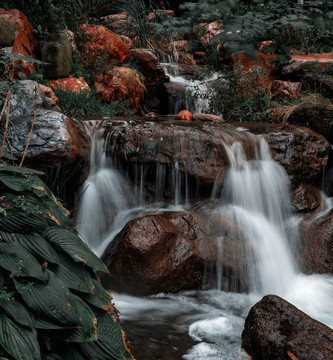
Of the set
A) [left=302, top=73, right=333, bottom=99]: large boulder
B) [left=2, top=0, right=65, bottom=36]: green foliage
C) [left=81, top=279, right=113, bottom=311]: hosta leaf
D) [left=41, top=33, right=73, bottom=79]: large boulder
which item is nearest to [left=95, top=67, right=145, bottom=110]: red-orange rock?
[left=41, top=33, right=73, bottom=79]: large boulder

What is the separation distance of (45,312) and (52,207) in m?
0.80

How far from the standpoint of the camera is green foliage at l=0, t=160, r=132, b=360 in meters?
1.47

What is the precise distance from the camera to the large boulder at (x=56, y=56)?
6.84 m

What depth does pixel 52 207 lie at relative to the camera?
219 centimetres

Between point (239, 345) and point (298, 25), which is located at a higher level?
point (298, 25)

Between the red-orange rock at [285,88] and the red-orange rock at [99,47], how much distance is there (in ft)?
12.7

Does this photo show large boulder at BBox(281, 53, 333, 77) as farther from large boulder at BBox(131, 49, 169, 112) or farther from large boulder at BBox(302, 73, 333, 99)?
large boulder at BBox(131, 49, 169, 112)

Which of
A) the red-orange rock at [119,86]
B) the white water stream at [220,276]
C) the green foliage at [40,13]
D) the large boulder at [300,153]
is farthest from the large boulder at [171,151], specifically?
the green foliage at [40,13]

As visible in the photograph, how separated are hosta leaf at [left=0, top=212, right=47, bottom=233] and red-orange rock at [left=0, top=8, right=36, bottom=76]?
5.08 meters

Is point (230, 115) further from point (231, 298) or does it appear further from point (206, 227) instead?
point (231, 298)

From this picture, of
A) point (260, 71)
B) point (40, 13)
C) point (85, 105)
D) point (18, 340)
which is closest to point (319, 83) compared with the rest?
point (260, 71)

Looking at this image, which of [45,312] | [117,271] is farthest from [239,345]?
[45,312]

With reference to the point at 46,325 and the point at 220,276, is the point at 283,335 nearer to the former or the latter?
the point at 220,276

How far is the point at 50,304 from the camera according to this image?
1.53 m
